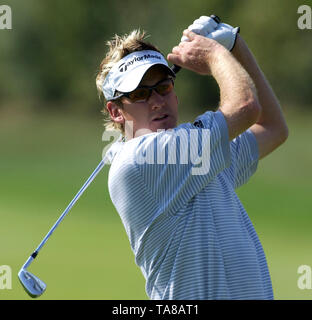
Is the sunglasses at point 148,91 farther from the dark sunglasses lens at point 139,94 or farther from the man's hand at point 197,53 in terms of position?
the man's hand at point 197,53

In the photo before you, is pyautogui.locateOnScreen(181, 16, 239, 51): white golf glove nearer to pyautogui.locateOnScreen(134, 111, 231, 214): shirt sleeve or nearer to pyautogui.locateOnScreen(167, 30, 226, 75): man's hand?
pyautogui.locateOnScreen(167, 30, 226, 75): man's hand

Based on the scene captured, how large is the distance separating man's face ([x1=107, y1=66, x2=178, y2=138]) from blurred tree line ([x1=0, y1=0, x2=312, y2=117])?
15214 mm

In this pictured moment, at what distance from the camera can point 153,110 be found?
10.6ft

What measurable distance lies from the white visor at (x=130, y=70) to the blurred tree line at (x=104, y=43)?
1515 centimetres

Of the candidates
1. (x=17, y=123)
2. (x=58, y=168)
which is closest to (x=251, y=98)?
(x=58, y=168)

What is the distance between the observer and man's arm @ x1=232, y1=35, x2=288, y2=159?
352 centimetres

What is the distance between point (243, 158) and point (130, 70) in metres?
0.61

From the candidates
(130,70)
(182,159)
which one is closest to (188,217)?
(182,159)

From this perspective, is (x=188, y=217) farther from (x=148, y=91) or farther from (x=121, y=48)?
(x=121, y=48)

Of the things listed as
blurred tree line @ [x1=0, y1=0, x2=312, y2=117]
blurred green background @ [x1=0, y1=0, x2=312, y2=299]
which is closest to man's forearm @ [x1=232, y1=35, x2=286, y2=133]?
blurred green background @ [x1=0, y1=0, x2=312, y2=299]

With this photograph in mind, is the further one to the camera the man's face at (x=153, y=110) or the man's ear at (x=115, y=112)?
the man's ear at (x=115, y=112)

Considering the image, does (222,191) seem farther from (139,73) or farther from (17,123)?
(17,123)

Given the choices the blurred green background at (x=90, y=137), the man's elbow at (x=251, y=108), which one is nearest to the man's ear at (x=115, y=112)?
the man's elbow at (x=251, y=108)

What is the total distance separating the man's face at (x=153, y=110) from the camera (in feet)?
10.5
